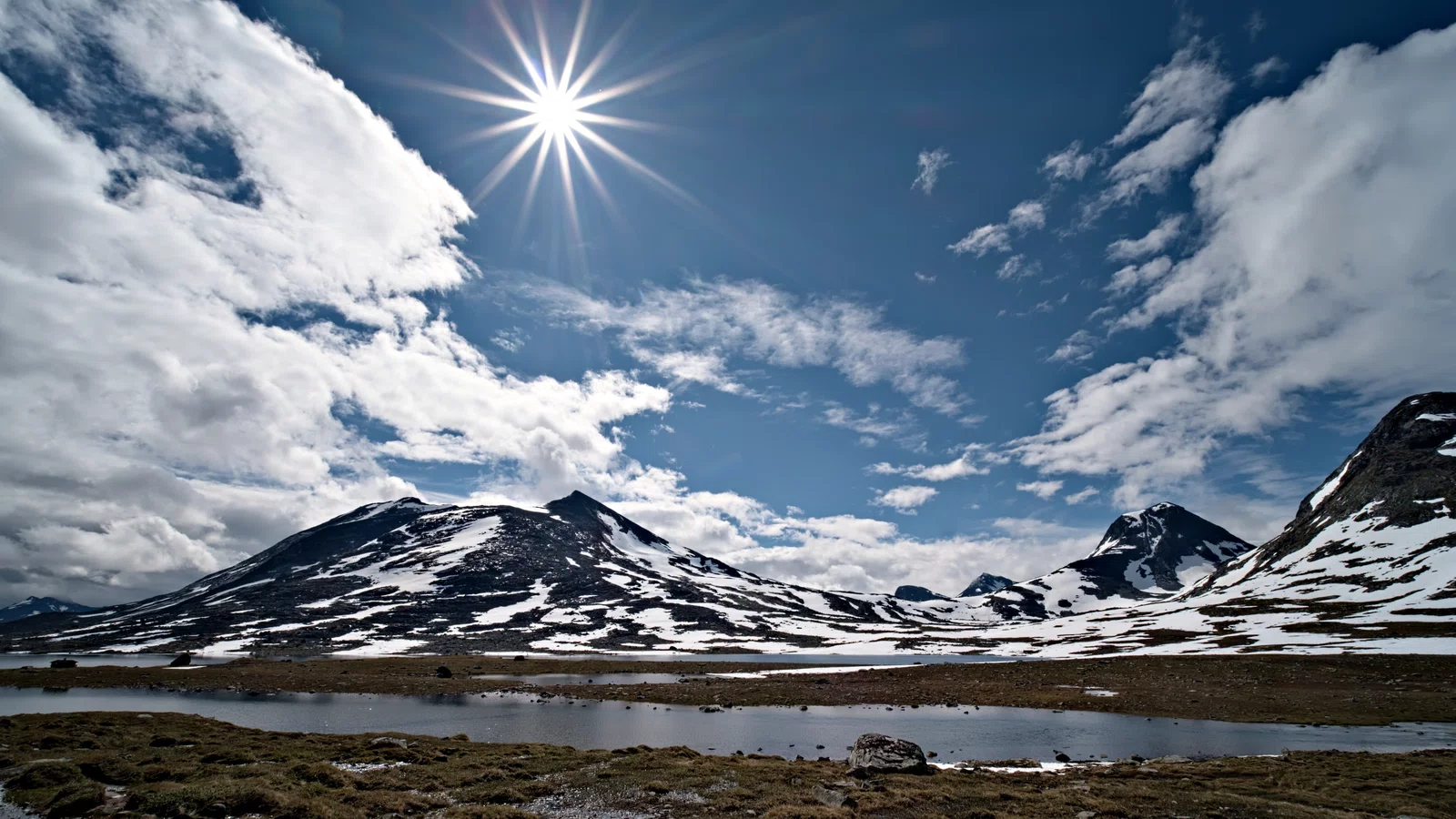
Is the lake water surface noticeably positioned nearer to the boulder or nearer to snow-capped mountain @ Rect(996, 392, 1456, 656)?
the boulder

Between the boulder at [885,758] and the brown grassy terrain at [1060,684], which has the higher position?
the boulder at [885,758]

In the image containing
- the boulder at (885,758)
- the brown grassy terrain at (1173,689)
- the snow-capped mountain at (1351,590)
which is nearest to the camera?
the boulder at (885,758)

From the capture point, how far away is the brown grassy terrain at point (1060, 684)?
49062mm

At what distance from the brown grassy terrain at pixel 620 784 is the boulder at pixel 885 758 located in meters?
0.97

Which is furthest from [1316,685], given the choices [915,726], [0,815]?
[0,815]

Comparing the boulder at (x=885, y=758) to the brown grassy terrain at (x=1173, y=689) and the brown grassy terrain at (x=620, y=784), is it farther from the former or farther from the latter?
the brown grassy terrain at (x=1173, y=689)

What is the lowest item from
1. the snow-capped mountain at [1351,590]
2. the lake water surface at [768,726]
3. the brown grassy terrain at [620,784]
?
the lake water surface at [768,726]

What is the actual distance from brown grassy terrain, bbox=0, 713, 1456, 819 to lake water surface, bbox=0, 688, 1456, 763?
6538 millimetres

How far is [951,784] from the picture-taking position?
1015 inches

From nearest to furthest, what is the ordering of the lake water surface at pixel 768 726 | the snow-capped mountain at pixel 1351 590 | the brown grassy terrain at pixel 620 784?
the brown grassy terrain at pixel 620 784 → the lake water surface at pixel 768 726 → the snow-capped mountain at pixel 1351 590

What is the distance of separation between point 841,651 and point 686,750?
447ft

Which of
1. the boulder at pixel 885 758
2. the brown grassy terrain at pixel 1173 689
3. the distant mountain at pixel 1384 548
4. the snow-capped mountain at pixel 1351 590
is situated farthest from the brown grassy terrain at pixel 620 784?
the distant mountain at pixel 1384 548

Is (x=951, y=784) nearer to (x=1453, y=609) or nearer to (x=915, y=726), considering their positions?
(x=915, y=726)

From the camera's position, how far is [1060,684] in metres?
68.0
